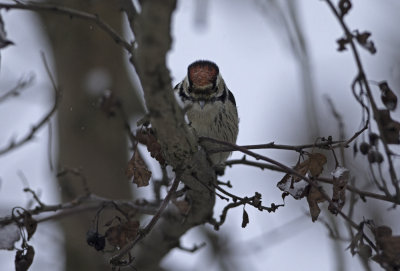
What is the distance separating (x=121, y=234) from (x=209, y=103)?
3.84 feet

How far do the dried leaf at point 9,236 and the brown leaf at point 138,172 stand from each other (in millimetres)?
465

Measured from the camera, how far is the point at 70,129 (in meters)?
5.15

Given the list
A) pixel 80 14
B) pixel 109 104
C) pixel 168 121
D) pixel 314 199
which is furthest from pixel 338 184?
pixel 109 104

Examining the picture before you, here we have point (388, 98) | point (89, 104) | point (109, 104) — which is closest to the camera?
point (388, 98)

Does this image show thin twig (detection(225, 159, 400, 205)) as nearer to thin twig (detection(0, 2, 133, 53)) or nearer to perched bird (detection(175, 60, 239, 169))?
perched bird (detection(175, 60, 239, 169))

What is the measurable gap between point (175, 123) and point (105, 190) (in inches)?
123

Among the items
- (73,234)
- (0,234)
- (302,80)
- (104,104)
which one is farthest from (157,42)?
(73,234)

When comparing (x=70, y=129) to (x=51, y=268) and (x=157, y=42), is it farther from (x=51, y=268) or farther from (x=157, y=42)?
(x=157, y=42)

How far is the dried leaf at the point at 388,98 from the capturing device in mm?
2258

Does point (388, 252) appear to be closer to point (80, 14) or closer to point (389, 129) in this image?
point (389, 129)

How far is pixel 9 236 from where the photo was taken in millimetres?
2186

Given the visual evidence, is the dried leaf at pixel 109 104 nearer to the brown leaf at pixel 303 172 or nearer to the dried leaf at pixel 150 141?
the dried leaf at pixel 150 141

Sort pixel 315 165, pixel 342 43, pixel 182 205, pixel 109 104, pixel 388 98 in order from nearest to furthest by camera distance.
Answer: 1. pixel 315 165
2. pixel 388 98
3. pixel 342 43
4. pixel 182 205
5. pixel 109 104

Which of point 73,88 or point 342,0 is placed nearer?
point 342,0
